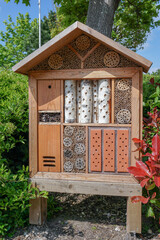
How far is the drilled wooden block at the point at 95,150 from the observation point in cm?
262

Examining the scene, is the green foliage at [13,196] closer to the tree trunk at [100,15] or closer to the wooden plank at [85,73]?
the wooden plank at [85,73]

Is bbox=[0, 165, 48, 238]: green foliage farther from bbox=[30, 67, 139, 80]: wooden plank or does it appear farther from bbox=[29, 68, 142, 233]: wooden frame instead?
bbox=[30, 67, 139, 80]: wooden plank

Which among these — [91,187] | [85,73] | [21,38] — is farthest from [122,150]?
[21,38]

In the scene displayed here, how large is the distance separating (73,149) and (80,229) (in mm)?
1157

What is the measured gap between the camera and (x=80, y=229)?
2.86m

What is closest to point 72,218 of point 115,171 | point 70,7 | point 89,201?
point 89,201

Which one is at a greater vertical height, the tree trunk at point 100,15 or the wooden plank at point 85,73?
the tree trunk at point 100,15

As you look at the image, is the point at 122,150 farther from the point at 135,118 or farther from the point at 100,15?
the point at 100,15

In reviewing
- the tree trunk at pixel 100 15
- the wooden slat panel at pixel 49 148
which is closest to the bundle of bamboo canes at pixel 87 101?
the wooden slat panel at pixel 49 148

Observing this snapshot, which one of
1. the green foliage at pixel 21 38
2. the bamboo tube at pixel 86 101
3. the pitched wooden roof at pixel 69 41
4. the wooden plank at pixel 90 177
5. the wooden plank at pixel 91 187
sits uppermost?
the green foliage at pixel 21 38

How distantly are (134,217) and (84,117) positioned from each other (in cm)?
144

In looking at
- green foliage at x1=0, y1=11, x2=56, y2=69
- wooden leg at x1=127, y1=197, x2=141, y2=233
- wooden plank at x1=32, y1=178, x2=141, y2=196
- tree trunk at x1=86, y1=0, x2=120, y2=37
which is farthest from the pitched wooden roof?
green foliage at x1=0, y1=11, x2=56, y2=69

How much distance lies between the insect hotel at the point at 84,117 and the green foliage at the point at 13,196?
0.14 m

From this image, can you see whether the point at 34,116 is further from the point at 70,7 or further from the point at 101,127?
the point at 70,7
